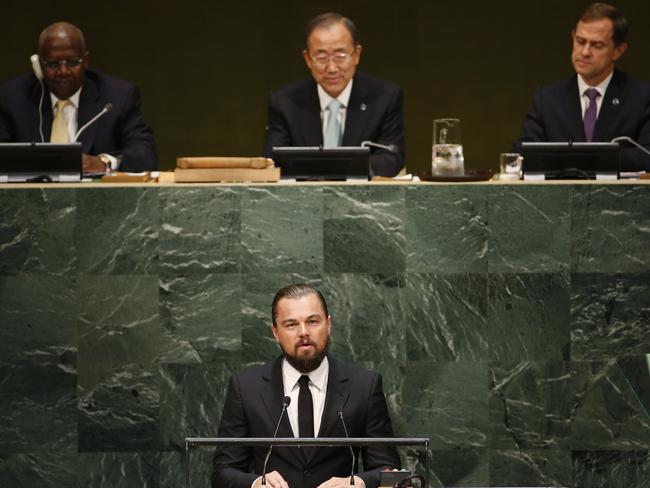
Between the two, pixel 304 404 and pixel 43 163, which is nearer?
pixel 304 404

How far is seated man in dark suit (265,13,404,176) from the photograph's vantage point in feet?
19.1

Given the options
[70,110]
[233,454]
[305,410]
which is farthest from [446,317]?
[70,110]

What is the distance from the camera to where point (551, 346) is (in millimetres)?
4633

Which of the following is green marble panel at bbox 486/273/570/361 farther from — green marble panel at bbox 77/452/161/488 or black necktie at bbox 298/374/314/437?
green marble panel at bbox 77/452/161/488

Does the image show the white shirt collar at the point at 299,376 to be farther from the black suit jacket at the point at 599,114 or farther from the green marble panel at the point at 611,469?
the black suit jacket at the point at 599,114

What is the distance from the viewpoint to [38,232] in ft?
15.2

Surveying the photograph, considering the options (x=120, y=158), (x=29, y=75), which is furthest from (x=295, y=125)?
(x=29, y=75)

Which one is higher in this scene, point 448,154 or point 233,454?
point 448,154

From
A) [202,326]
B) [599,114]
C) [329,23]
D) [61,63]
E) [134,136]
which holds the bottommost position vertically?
[202,326]

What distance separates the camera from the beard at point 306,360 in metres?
4.07

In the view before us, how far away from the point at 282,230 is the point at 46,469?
1.28m

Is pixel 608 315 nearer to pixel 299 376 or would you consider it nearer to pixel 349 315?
pixel 349 315

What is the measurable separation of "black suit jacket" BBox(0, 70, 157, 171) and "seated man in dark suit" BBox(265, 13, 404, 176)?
638 millimetres

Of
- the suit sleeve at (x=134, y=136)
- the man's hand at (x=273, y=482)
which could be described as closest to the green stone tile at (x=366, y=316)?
the man's hand at (x=273, y=482)
